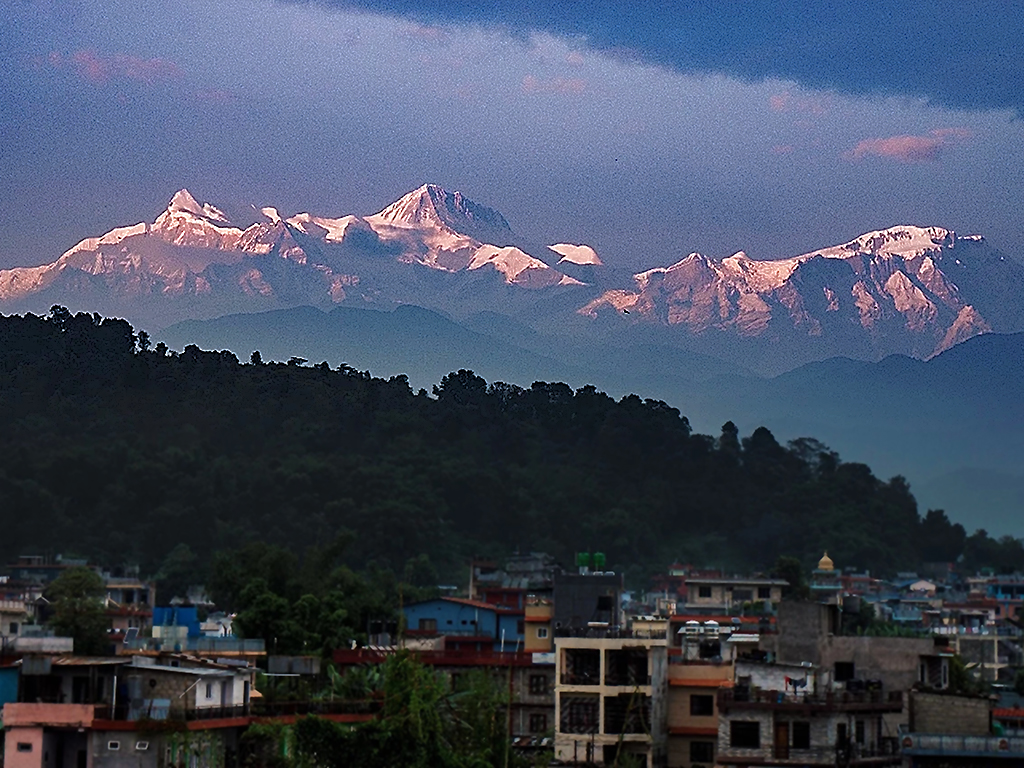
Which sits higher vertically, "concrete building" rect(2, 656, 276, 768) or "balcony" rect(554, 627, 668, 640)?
"balcony" rect(554, 627, 668, 640)

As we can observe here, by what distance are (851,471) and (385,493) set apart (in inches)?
1532

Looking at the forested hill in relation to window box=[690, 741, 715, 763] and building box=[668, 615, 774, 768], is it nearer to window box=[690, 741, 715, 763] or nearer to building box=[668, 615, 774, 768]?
building box=[668, 615, 774, 768]

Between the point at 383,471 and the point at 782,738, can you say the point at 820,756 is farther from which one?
the point at 383,471

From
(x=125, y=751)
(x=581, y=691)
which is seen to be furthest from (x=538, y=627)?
→ (x=125, y=751)

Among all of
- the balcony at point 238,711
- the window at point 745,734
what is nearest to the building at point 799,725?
the window at point 745,734

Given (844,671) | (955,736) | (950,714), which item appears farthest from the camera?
(844,671)

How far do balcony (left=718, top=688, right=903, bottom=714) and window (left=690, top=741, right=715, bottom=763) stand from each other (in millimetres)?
3634

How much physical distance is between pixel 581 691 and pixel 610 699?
668 mm

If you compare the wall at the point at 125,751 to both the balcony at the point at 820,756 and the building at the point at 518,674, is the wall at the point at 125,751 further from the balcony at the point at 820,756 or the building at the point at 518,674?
the building at the point at 518,674

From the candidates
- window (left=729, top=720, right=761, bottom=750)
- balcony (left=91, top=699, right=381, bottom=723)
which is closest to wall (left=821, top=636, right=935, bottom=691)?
window (left=729, top=720, right=761, bottom=750)

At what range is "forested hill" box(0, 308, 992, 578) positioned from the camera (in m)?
132

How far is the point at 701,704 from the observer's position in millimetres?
42188

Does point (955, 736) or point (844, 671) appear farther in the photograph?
point (844, 671)

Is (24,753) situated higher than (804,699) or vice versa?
(804,699)
